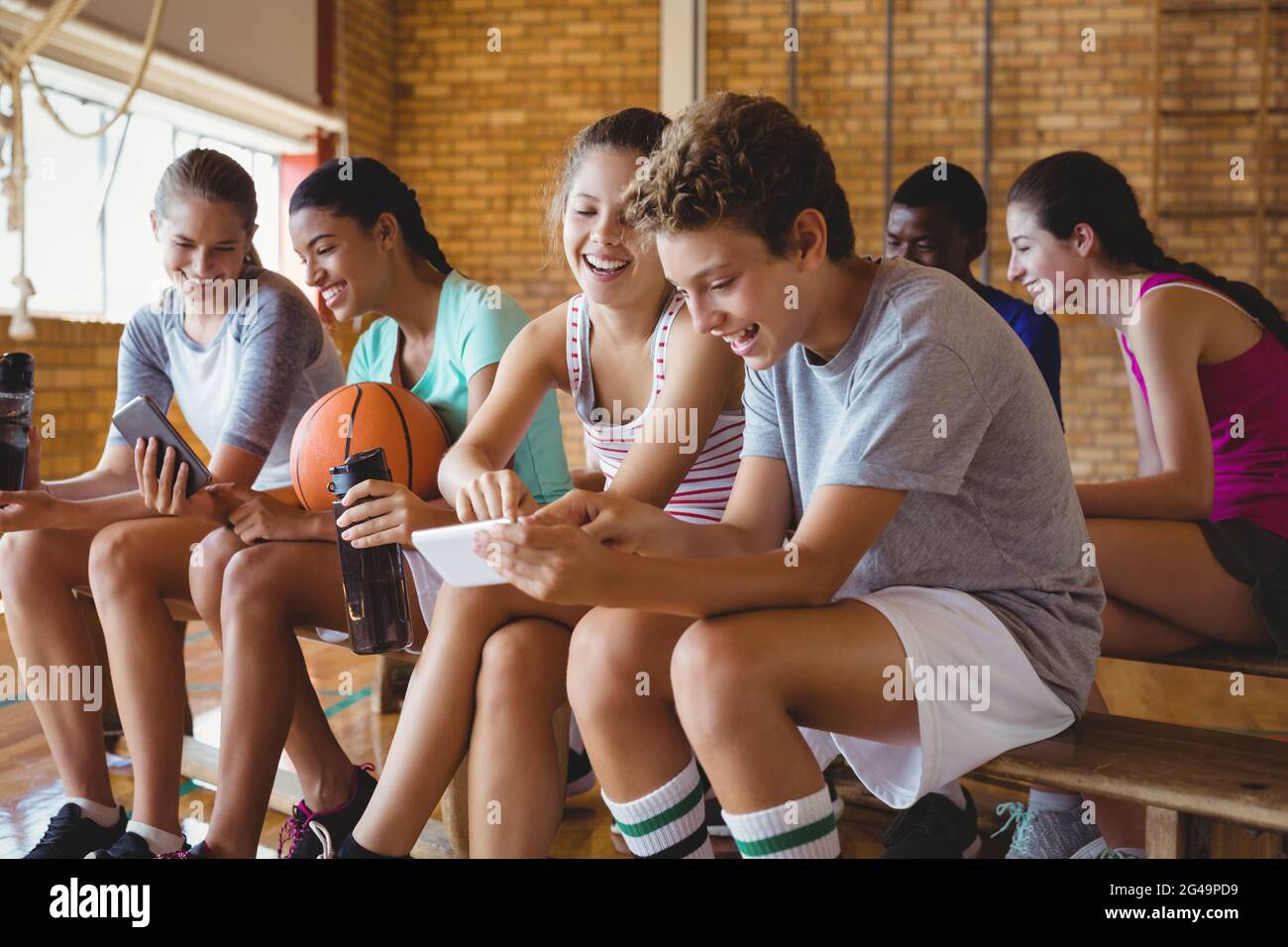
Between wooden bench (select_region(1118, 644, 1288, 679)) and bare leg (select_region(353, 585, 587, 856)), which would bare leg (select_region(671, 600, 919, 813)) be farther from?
wooden bench (select_region(1118, 644, 1288, 679))

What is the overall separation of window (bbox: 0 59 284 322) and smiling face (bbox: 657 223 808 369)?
11.3ft

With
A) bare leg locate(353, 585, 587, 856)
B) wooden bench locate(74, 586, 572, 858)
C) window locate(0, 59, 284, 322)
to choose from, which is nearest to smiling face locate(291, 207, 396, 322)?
wooden bench locate(74, 586, 572, 858)

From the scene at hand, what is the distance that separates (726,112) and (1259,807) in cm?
86

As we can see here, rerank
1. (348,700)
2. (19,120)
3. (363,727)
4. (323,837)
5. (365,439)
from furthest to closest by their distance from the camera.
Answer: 1. (19,120)
2. (348,700)
3. (363,727)
4. (365,439)
5. (323,837)

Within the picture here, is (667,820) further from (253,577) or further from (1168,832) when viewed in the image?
(253,577)

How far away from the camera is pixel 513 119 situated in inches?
250

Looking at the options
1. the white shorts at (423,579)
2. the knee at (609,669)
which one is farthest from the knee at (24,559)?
the knee at (609,669)

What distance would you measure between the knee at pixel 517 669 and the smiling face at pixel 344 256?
78 cm

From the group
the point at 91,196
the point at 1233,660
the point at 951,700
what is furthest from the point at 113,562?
the point at 91,196

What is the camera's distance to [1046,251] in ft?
6.15

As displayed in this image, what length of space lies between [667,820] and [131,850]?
861 millimetres

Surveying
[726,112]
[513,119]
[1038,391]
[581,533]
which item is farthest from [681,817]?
[513,119]

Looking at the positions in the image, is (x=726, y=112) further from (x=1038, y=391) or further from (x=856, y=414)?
(x=1038, y=391)
